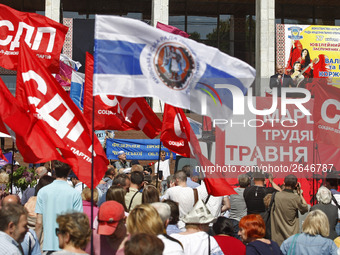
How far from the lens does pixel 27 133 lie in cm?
796

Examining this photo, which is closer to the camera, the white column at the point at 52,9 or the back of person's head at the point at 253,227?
the back of person's head at the point at 253,227

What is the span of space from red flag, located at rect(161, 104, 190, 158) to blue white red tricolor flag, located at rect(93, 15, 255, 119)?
354 cm

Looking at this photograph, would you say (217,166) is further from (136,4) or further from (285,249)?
(136,4)

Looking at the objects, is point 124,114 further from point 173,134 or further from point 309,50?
point 309,50

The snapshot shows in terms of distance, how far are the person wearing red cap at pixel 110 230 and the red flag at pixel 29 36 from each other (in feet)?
21.5

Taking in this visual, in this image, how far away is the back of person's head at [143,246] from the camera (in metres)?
4.09

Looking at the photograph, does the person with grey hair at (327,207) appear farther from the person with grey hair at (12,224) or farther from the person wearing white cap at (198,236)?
the person with grey hair at (12,224)

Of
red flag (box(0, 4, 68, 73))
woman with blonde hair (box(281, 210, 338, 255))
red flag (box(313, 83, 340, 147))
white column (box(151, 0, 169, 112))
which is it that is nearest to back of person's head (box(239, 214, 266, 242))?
woman with blonde hair (box(281, 210, 338, 255))

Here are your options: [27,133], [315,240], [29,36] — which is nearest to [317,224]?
[315,240]

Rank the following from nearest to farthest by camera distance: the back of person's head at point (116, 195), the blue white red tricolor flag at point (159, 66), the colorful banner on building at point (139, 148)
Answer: the blue white red tricolor flag at point (159, 66)
the back of person's head at point (116, 195)
the colorful banner on building at point (139, 148)

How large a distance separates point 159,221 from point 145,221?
12cm

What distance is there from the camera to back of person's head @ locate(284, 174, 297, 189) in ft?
29.9

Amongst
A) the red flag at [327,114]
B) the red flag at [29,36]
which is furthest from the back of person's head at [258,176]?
the red flag at [29,36]

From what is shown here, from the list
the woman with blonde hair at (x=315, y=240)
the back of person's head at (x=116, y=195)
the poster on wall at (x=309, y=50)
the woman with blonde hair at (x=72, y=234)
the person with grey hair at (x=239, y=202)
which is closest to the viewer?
the woman with blonde hair at (x=72, y=234)
